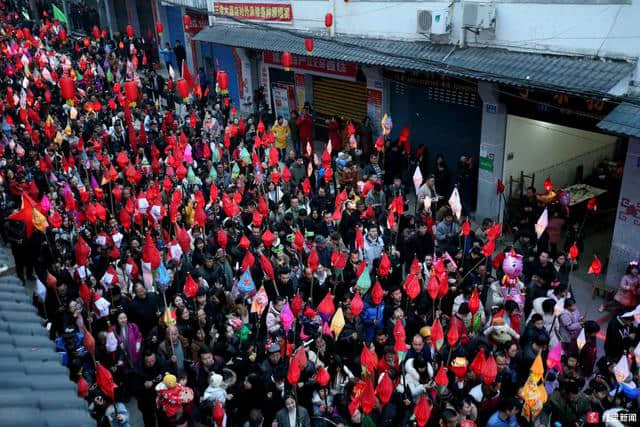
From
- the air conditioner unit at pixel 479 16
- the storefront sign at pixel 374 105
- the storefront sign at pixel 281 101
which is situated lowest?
the storefront sign at pixel 281 101

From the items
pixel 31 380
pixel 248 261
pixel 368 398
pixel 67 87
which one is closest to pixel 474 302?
pixel 368 398

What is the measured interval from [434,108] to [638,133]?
6.29m

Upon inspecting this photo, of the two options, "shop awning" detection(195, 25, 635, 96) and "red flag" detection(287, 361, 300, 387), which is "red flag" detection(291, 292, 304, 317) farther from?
"shop awning" detection(195, 25, 635, 96)

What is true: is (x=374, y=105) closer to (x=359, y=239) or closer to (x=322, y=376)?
(x=359, y=239)

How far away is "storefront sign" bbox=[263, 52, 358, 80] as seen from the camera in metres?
16.1

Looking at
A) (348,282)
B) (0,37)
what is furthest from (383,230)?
(0,37)

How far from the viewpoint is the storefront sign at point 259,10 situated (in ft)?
56.0

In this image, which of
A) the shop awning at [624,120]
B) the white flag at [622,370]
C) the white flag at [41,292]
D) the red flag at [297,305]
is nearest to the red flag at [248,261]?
the red flag at [297,305]

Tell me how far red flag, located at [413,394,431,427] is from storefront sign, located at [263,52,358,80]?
37.4 feet

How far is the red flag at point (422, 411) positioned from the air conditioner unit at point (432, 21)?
27.3 ft

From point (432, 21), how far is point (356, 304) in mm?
7166

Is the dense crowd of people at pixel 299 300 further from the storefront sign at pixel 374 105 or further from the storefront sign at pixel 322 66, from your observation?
the storefront sign at pixel 322 66

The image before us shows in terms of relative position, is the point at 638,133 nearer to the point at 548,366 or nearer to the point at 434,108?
the point at 548,366

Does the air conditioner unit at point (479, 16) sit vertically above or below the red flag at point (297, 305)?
above
